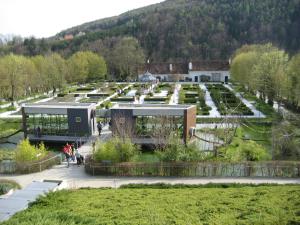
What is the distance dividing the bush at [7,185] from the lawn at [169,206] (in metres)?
3.69

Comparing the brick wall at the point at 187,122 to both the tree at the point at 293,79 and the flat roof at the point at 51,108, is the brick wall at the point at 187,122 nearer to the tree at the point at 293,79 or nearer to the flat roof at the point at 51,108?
the flat roof at the point at 51,108

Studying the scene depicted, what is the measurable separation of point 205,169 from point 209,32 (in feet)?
292

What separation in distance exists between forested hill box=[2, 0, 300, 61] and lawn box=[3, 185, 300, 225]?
254 ft

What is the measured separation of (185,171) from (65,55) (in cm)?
8424

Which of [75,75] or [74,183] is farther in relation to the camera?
[75,75]

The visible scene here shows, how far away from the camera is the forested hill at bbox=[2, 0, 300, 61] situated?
325ft

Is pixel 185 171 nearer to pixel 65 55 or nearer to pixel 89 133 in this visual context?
pixel 89 133

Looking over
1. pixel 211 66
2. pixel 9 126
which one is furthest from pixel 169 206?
pixel 211 66

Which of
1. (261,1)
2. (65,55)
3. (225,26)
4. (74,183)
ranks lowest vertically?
(74,183)

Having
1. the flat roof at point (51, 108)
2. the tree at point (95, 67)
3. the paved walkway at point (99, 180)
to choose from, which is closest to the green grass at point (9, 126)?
the flat roof at point (51, 108)

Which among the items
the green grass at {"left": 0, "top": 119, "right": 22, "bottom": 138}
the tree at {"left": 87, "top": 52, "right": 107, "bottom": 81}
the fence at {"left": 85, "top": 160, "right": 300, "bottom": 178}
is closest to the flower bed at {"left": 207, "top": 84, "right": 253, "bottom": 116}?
the fence at {"left": 85, "top": 160, "right": 300, "bottom": 178}

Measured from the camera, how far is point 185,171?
65.5 feet

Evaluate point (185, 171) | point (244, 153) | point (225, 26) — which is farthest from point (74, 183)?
point (225, 26)

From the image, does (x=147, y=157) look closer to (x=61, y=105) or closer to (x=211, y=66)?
(x=61, y=105)
